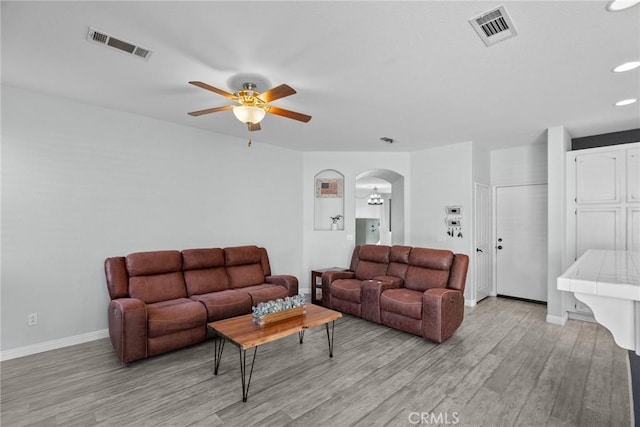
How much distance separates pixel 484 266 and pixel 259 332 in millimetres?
4480

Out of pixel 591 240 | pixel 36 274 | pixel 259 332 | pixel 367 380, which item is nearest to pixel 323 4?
pixel 259 332

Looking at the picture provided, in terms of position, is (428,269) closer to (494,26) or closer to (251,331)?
(251,331)

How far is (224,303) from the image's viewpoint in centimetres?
347

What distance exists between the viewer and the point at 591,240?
13.6ft

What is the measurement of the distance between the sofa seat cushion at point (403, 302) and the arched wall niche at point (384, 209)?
2.18m

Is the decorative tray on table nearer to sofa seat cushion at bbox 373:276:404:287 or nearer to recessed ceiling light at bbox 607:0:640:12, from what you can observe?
sofa seat cushion at bbox 373:276:404:287

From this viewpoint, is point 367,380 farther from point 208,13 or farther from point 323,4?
point 208,13

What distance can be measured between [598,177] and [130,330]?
5.88 metres

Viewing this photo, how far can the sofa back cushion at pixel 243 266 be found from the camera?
4.26 m

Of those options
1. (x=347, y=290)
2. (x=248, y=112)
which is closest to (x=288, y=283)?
(x=347, y=290)

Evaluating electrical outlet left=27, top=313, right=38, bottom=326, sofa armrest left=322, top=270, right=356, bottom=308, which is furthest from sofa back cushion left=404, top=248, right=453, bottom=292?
electrical outlet left=27, top=313, right=38, bottom=326

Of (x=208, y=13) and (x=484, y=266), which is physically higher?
(x=208, y=13)

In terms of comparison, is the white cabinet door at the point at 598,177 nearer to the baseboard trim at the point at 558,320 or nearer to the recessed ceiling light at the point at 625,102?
the recessed ceiling light at the point at 625,102

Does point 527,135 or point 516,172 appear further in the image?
point 516,172
